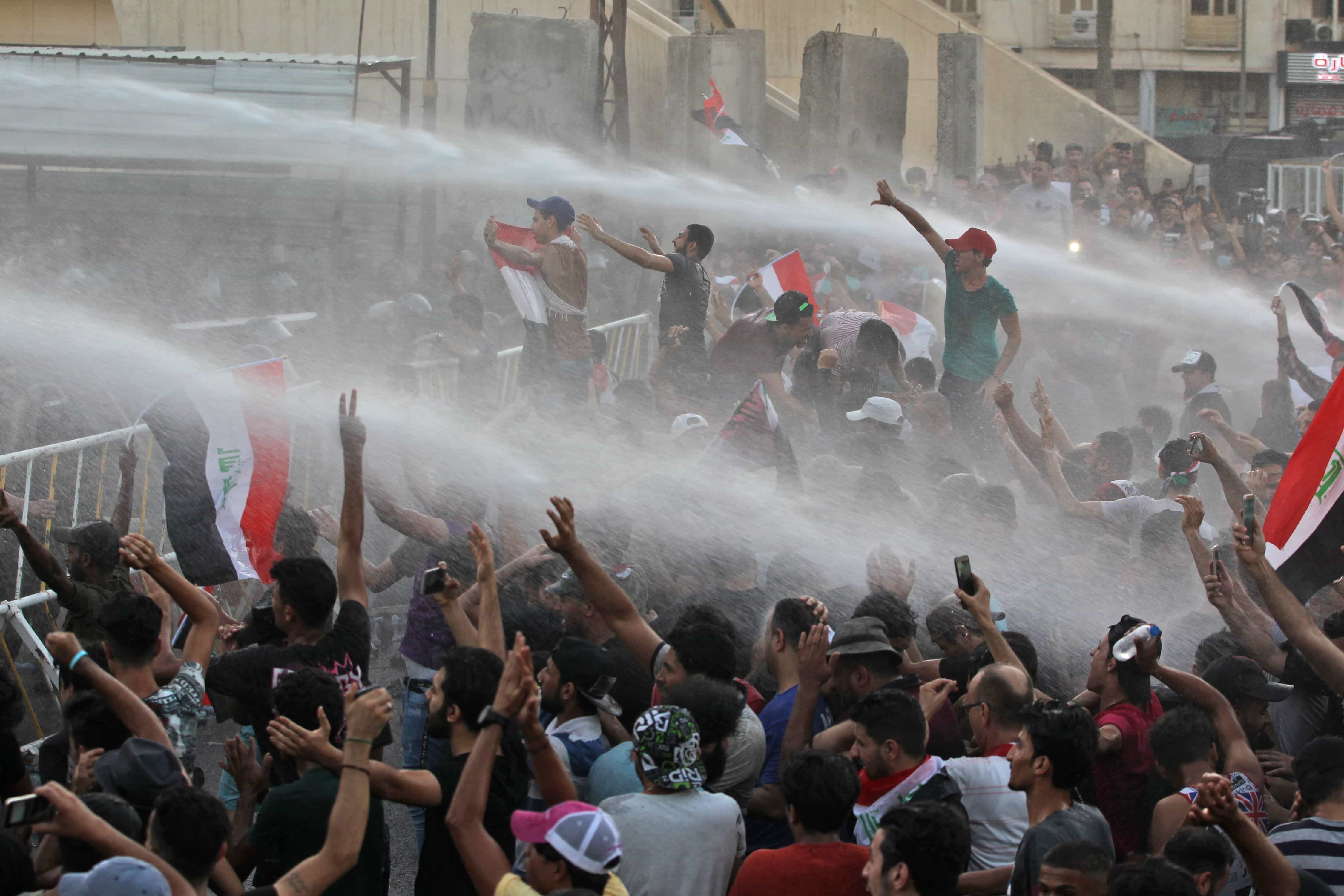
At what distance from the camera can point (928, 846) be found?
319cm

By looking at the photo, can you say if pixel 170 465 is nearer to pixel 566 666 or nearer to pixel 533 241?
pixel 566 666

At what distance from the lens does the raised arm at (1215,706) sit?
4.04 metres

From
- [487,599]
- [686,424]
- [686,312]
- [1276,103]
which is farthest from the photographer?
[1276,103]

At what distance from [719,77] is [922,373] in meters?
9.94

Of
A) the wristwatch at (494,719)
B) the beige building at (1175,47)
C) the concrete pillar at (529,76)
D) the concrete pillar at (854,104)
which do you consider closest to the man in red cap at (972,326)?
the wristwatch at (494,719)

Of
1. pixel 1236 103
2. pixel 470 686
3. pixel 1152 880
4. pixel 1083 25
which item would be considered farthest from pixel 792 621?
pixel 1236 103

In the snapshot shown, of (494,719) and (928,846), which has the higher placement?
(494,719)

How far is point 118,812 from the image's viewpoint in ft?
11.0

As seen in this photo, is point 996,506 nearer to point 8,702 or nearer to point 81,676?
point 81,676

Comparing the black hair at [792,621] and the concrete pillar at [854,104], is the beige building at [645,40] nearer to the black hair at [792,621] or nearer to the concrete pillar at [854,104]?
the concrete pillar at [854,104]

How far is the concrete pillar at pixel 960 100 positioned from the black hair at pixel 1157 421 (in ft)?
38.4

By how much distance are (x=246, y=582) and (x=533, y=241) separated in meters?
2.98

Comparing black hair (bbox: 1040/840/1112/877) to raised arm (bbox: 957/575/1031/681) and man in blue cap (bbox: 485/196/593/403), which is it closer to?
raised arm (bbox: 957/575/1031/681)

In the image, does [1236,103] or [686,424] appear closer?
[686,424]
